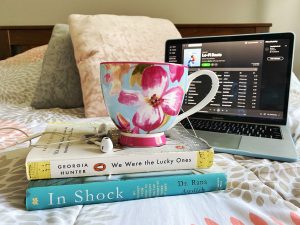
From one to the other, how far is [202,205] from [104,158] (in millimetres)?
140

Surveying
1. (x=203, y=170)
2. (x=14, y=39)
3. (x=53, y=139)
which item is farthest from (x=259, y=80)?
(x=14, y=39)

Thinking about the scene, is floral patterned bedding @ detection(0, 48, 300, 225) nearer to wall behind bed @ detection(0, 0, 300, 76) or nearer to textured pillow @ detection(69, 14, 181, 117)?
textured pillow @ detection(69, 14, 181, 117)

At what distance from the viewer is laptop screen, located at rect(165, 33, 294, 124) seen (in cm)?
71

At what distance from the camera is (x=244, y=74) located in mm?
755

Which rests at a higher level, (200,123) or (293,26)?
Answer: (293,26)

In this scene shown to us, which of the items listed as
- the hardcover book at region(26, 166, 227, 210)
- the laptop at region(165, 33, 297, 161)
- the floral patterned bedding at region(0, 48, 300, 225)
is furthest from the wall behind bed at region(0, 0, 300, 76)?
the hardcover book at region(26, 166, 227, 210)

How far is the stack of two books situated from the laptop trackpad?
18cm

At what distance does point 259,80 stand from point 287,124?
0.14 metres

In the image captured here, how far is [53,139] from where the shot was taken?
0.46 metres

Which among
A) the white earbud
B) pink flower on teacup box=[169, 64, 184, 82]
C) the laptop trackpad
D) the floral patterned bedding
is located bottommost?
the floral patterned bedding

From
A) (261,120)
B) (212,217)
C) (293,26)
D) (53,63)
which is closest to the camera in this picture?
(212,217)

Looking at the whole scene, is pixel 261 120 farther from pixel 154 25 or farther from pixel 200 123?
pixel 154 25

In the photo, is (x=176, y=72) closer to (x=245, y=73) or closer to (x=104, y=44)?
(x=245, y=73)

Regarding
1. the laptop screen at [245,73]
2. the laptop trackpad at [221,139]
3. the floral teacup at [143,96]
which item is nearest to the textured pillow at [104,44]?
the laptop screen at [245,73]
